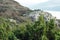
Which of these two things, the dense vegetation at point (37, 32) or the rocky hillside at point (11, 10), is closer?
the dense vegetation at point (37, 32)

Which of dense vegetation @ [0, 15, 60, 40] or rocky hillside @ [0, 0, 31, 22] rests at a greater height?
dense vegetation @ [0, 15, 60, 40]

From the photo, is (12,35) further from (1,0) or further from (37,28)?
(1,0)

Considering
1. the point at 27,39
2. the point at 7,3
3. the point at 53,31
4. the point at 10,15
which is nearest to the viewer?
the point at 53,31

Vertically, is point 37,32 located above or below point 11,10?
above

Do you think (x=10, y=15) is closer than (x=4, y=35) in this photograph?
No

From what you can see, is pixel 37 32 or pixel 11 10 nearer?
pixel 37 32

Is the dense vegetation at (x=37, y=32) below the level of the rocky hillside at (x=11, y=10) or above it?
above

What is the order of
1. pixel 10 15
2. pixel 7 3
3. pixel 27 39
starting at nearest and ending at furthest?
1. pixel 27 39
2. pixel 10 15
3. pixel 7 3

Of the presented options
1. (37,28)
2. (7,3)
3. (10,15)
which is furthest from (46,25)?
(7,3)

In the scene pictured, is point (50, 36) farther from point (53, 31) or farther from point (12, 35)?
point (12, 35)

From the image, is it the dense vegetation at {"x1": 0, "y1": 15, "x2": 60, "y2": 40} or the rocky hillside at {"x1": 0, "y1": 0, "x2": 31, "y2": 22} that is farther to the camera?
the rocky hillside at {"x1": 0, "y1": 0, "x2": 31, "y2": 22}
